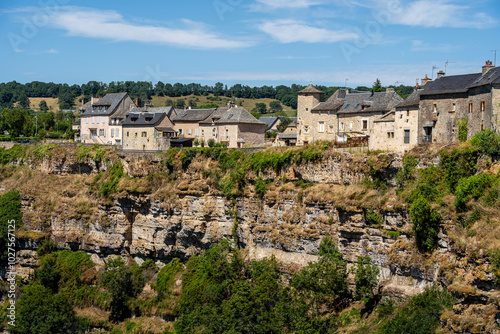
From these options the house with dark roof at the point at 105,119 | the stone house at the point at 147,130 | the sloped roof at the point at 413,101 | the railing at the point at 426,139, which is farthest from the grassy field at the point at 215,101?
the railing at the point at 426,139

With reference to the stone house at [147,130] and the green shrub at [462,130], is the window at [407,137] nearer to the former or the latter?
the green shrub at [462,130]

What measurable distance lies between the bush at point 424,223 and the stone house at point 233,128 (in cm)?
2746

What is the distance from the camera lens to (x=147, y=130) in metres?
63.4

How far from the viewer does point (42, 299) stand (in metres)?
49.0

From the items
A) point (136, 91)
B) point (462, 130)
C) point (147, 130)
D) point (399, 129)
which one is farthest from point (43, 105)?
point (462, 130)

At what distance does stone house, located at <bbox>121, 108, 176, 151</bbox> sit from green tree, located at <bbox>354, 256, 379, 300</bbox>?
30293mm

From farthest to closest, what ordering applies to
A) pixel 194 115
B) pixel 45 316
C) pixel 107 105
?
1. pixel 107 105
2. pixel 194 115
3. pixel 45 316

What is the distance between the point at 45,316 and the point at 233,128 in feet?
88.2

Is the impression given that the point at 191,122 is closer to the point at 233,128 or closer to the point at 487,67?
the point at 233,128

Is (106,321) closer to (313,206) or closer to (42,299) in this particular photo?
(42,299)

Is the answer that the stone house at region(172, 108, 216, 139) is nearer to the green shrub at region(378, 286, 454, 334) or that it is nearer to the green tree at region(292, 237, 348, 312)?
the green tree at region(292, 237, 348, 312)

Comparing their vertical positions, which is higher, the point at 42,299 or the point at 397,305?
the point at 397,305

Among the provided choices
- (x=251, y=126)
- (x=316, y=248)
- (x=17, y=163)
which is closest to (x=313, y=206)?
(x=316, y=248)

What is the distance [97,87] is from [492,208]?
151753 millimetres
